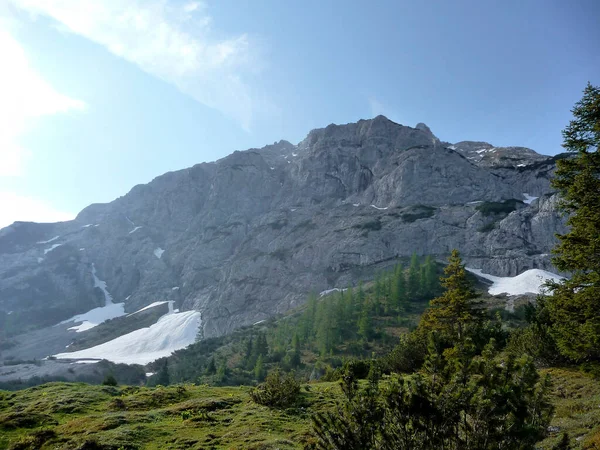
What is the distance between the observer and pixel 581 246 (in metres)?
17.7

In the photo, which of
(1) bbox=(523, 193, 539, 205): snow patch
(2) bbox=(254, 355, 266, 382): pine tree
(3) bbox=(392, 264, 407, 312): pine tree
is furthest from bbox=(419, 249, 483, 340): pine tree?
(1) bbox=(523, 193, 539, 205): snow patch

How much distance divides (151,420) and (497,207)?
163 m

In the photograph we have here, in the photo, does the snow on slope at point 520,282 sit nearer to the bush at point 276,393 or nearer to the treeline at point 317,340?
the treeline at point 317,340

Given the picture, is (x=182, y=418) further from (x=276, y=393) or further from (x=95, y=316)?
(x=95, y=316)

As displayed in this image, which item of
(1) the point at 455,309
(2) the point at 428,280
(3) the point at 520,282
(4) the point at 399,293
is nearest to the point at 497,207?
(3) the point at 520,282

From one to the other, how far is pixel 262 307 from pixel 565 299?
450ft

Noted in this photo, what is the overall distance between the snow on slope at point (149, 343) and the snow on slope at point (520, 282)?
344ft

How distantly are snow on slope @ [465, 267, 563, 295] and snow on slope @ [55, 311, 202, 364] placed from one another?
105 m

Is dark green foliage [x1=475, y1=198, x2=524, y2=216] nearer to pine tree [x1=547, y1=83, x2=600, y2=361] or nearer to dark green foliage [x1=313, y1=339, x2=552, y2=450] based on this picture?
pine tree [x1=547, y1=83, x2=600, y2=361]

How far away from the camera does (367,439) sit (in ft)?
24.2

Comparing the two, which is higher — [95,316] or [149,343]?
[95,316]

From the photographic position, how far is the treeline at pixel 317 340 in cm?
7188

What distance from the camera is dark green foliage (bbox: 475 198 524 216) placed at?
149875 mm

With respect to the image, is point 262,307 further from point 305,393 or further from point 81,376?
point 305,393
